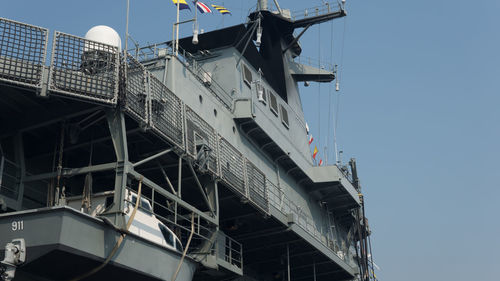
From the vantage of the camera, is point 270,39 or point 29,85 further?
point 270,39

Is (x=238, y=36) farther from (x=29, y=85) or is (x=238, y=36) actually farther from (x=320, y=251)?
(x=29, y=85)

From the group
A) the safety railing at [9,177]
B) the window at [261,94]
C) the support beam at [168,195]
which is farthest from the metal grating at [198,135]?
the window at [261,94]

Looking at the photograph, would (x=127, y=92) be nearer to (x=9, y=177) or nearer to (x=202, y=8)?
(x=9, y=177)

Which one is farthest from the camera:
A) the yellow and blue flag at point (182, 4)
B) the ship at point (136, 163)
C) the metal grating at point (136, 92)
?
the yellow and blue flag at point (182, 4)

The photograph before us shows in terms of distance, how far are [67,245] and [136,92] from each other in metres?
5.67

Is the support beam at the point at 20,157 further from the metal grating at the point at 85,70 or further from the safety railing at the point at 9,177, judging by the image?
the metal grating at the point at 85,70

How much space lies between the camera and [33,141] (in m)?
20.8

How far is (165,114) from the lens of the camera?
68.5ft

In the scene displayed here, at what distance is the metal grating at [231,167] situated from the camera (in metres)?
23.6

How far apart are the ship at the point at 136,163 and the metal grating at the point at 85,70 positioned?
39mm

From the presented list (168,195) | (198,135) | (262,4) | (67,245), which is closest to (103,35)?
(198,135)

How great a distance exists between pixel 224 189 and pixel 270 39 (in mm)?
15847

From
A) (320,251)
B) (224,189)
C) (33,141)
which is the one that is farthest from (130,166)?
(320,251)

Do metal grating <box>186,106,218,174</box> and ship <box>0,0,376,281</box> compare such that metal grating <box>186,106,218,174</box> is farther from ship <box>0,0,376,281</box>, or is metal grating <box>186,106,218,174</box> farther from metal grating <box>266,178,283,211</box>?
metal grating <box>266,178,283,211</box>
